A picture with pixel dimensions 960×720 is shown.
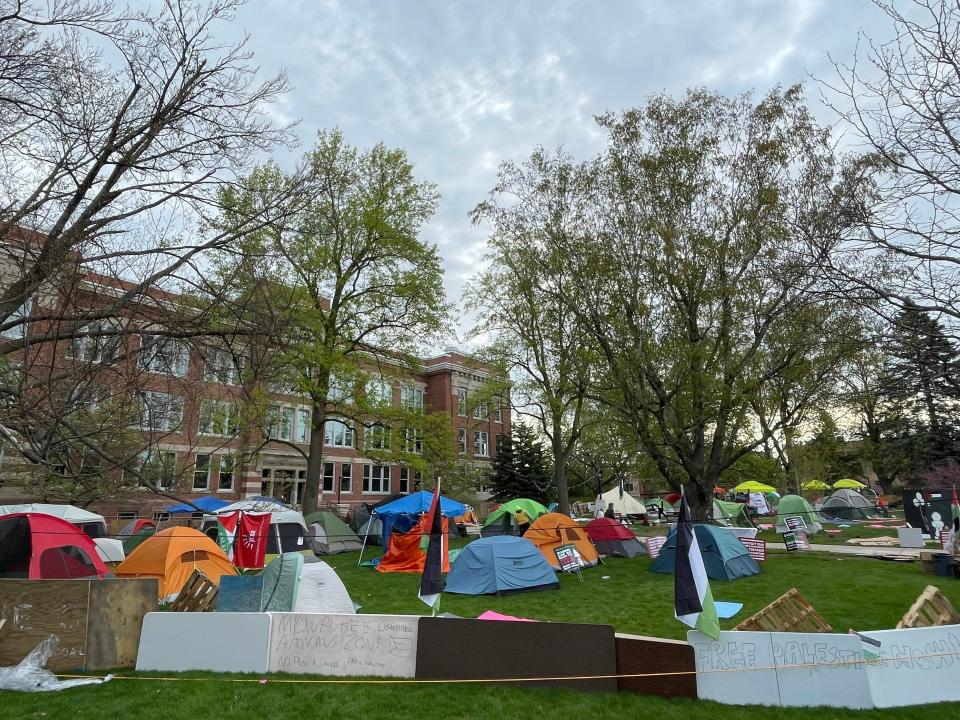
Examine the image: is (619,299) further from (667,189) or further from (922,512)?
(922,512)

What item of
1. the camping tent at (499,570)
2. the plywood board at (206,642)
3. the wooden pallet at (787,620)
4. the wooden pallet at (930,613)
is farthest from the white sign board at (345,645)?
the camping tent at (499,570)

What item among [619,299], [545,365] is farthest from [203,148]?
[545,365]

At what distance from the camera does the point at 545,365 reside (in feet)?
89.0

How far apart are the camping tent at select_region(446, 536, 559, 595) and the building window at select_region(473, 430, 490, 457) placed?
37.4 metres

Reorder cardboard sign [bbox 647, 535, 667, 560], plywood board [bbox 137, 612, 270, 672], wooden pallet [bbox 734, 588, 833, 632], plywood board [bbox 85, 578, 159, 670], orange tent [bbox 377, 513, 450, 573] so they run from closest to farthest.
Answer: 1. wooden pallet [bbox 734, 588, 833, 632]
2. plywood board [bbox 137, 612, 270, 672]
3. plywood board [bbox 85, 578, 159, 670]
4. cardboard sign [bbox 647, 535, 667, 560]
5. orange tent [bbox 377, 513, 450, 573]

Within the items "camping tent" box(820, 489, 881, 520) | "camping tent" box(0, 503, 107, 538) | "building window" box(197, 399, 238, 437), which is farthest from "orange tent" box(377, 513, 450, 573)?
"camping tent" box(820, 489, 881, 520)

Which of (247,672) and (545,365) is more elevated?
(545,365)

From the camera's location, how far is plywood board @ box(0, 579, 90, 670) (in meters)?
7.39

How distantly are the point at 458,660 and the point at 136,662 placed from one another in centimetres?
426

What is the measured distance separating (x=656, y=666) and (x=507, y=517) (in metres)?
15.4

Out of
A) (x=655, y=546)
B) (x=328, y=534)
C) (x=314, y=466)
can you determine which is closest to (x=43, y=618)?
(x=655, y=546)

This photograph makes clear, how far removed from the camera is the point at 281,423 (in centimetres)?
2739

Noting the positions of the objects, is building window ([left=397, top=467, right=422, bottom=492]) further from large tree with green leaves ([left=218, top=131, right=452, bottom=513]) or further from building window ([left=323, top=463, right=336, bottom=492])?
large tree with green leaves ([left=218, top=131, right=452, bottom=513])

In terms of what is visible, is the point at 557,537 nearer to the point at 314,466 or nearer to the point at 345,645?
the point at 345,645
